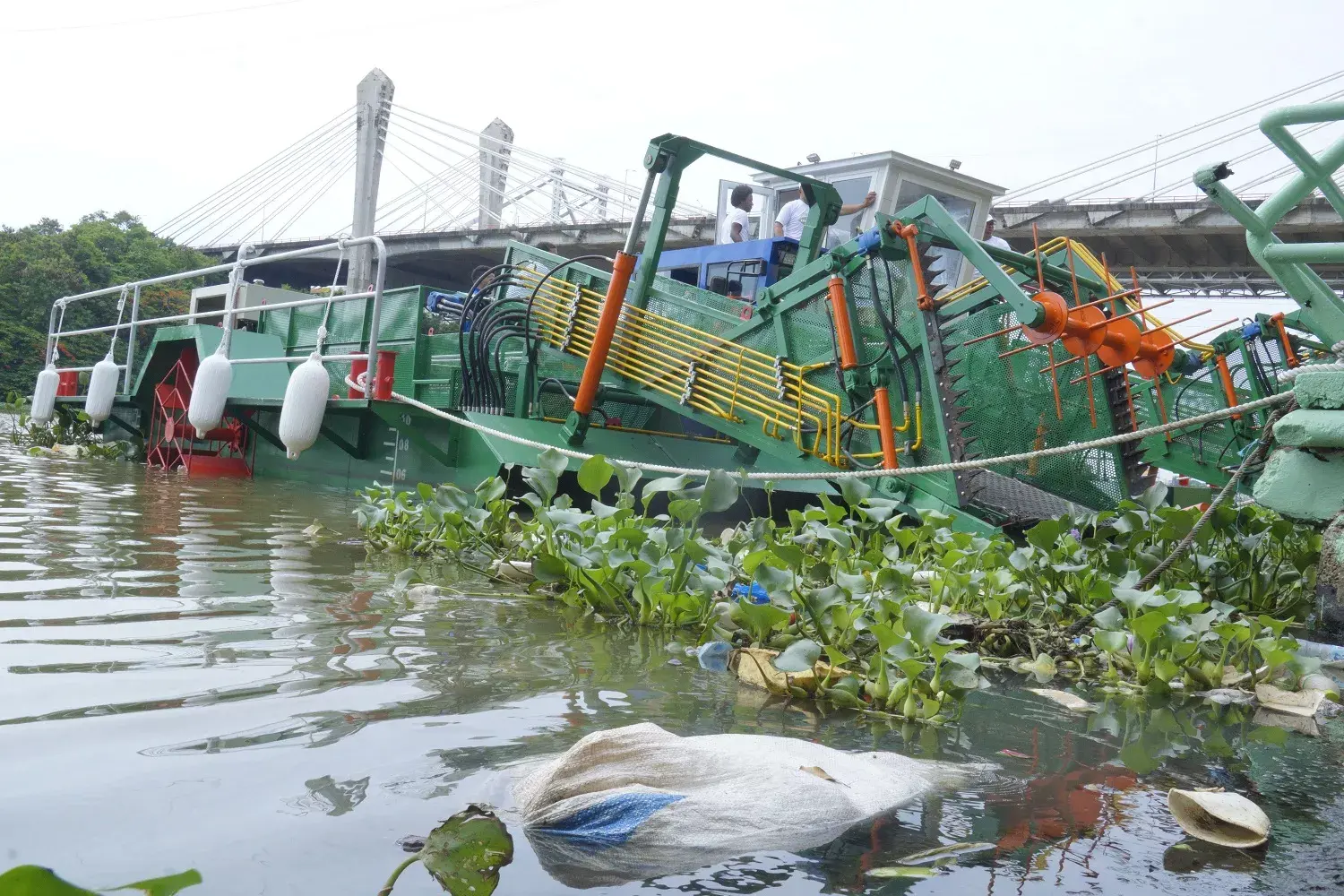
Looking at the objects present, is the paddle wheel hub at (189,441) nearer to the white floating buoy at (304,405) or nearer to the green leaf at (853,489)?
the white floating buoy at (304,405)

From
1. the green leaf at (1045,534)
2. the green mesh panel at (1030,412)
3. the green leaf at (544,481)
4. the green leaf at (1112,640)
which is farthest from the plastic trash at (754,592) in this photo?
the green mesh panel at (1030,412)

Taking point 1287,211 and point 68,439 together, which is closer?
point 1287,211

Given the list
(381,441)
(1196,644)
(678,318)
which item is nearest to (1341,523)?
(1196,644)

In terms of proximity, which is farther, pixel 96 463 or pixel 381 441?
pixel 96 463

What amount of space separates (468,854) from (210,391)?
24.8ft

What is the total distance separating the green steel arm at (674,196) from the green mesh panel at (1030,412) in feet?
5.20

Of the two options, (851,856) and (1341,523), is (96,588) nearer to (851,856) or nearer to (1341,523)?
(851,856)

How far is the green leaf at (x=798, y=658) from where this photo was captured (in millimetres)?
2670

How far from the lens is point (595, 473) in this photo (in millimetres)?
4043

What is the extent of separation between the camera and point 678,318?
812cm

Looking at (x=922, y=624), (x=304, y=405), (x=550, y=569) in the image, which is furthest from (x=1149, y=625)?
(x=304, y=405)

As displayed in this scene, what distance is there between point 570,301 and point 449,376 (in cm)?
129

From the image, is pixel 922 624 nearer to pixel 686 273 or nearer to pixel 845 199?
pixel 686 273

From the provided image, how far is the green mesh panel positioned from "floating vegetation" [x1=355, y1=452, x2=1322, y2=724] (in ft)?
7.66
